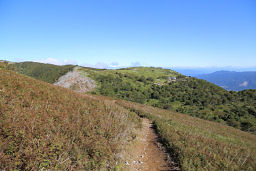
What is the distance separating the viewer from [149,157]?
252 inches

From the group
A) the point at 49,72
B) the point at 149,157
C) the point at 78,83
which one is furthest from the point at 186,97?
the point at 49,72

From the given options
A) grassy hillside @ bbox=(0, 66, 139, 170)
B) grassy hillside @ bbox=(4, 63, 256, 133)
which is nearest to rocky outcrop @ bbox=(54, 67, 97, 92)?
grassy hillside @ bbox=(4, 63, 256, 133)

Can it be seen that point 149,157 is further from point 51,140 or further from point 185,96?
point 185,96

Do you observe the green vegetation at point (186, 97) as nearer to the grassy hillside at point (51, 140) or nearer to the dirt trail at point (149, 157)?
the dirt trail at point (149, 157)

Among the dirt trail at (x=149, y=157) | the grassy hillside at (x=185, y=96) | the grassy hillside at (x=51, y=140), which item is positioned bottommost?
the grassy hillside at (x=185, y=96)

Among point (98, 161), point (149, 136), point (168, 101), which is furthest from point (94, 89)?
point (98, 161)

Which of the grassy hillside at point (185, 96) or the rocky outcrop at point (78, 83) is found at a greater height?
the rocky outcrop at point (78, 83)

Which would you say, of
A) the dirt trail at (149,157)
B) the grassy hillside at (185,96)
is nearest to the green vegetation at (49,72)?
the grassy hillside at (185,96)

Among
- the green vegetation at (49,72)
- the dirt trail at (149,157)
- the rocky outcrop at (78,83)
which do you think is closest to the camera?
the dirt trail at (149,157)

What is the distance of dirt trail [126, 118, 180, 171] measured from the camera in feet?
18.2

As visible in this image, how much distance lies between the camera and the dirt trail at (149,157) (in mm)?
5546

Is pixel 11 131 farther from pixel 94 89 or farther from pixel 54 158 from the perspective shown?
pixel 94 89

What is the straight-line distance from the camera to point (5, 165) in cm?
321

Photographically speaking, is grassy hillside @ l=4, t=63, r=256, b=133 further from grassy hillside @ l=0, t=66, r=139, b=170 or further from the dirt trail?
grassy hillside @ l=0, t=66, r=139, b=170
